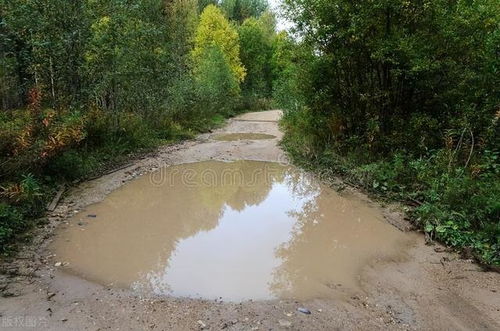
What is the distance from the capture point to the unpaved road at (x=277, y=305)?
12.8 ft

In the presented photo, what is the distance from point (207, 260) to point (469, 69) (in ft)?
21.1

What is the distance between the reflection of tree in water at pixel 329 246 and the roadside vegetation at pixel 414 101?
786 millimetres

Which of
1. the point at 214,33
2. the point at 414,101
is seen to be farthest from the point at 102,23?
the point at 214,33

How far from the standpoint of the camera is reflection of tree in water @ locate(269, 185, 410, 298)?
4864 mm

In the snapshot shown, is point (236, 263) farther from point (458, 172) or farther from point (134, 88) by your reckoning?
point (134, 88)

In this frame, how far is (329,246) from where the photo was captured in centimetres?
600

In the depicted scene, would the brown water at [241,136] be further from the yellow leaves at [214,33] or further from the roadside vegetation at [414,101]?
the yellow leaves at [214,33]

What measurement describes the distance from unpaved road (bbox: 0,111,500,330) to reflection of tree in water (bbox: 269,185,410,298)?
28 centimetres

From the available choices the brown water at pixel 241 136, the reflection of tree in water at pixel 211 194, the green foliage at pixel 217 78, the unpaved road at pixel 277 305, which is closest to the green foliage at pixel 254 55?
the green foliage at pixel 217 78

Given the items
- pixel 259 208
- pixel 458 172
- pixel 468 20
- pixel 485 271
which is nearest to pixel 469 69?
pixel 468 20

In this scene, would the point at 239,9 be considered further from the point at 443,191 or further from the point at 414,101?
the point at 443,191

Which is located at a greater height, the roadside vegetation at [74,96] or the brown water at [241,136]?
the roadside vegetation at [74,96]

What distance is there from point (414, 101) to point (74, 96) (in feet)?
27.6

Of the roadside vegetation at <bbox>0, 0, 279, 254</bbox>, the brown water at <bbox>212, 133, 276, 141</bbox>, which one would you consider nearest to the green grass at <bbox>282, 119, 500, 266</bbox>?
the roadside vegetation at <bbox>0, 0, 279, 254</bbox>
